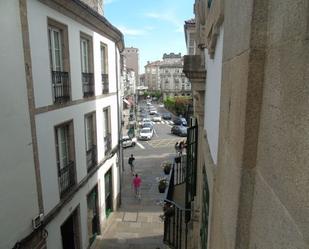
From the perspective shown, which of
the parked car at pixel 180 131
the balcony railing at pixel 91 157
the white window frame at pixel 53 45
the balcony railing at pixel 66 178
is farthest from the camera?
the parked car at pixel 180 131

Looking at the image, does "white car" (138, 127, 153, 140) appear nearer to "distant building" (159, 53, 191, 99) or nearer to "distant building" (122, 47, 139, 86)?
"distant building" (159, 53, 191, 99)

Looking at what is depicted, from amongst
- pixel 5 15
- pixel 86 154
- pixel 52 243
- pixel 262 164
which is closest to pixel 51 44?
pixel 5 15

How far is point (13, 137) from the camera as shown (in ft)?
21.4

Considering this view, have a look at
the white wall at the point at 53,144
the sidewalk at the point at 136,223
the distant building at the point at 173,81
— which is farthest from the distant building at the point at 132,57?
the white wall at the point at 53,144

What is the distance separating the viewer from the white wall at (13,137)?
Answer: 6.16 meters

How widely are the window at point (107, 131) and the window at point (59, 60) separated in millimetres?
4523

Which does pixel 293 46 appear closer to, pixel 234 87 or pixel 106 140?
pixel 234 87

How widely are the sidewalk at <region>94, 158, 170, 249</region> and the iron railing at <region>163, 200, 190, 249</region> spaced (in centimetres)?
540

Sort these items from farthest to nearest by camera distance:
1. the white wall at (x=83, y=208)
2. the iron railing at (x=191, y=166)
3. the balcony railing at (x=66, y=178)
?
the balcony railing at (x=66, y=178), the white wall at (x=83, y=208), the iron railing at (x=191, y=166)

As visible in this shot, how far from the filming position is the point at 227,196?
2211 mm

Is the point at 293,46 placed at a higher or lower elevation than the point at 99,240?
higher

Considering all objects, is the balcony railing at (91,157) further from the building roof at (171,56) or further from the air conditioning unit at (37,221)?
the building roof at (171,56)

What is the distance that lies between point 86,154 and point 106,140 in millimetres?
2797

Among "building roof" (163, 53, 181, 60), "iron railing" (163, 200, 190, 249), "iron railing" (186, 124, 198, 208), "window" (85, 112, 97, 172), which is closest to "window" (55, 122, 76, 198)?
"window" (85, 112, 97, 172)
